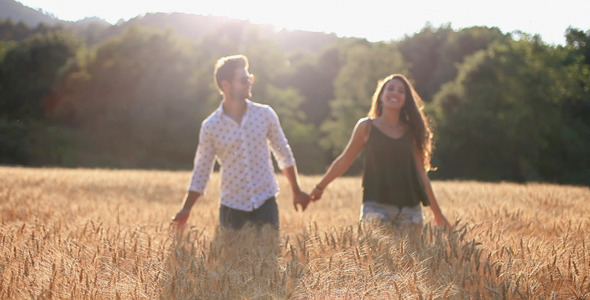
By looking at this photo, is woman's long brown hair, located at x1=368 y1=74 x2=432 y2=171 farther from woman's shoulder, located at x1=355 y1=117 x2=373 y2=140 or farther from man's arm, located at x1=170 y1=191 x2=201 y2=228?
man's arm, located at x1=170 y1=191 x2=201 y2=228

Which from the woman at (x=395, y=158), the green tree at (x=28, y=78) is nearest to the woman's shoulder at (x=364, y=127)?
the woman at (x=395, y=158)

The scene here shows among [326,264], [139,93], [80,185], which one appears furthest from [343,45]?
[326,264]

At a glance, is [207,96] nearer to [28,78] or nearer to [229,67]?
[28,78]

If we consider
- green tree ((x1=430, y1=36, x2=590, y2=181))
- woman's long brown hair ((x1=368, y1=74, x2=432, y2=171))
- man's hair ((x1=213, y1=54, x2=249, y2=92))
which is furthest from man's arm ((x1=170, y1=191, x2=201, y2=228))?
green tree ((x1=430, y1=36, x2=590, y2=181))

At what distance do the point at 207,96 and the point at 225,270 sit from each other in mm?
32619

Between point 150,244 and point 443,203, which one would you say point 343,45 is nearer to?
point 443,203

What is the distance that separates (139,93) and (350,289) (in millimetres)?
32868

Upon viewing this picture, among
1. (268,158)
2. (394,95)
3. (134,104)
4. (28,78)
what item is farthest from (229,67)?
(28,78)

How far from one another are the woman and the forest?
21565 millimetres

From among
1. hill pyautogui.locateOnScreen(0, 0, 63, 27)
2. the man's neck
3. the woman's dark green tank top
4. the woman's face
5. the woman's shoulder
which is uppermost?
hill pyautogui.locateOnScreen(0, 0, 63, 27)

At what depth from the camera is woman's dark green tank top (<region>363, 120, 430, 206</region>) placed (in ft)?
16.3

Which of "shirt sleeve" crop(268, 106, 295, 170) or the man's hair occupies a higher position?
the man's hair

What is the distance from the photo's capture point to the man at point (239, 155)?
16.4ft

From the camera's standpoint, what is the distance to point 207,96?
34.6m
